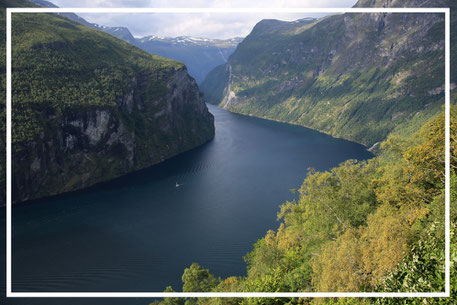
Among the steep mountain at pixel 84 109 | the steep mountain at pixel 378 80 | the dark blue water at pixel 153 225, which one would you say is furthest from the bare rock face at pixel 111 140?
the steep mountain at pixel 378 80

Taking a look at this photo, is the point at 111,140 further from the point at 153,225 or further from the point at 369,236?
the point at 369,236

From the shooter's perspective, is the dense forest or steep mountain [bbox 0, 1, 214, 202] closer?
the dense forest

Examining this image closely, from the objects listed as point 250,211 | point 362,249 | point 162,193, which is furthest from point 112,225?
point 362,249

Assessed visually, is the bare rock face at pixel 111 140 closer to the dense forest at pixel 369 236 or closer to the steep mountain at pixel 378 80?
the dense forest at pixel 369 236

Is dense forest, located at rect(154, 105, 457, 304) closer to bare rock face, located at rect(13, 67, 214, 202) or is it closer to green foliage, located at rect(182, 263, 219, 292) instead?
green foliage, located at rect(182, 263, 219, 292)

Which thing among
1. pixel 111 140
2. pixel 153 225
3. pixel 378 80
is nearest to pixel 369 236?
pixel 153 225

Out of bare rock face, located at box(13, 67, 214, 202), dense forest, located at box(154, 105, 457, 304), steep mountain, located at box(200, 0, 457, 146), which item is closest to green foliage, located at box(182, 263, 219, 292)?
dense forest, located at box(154, 105, 457, 304)
